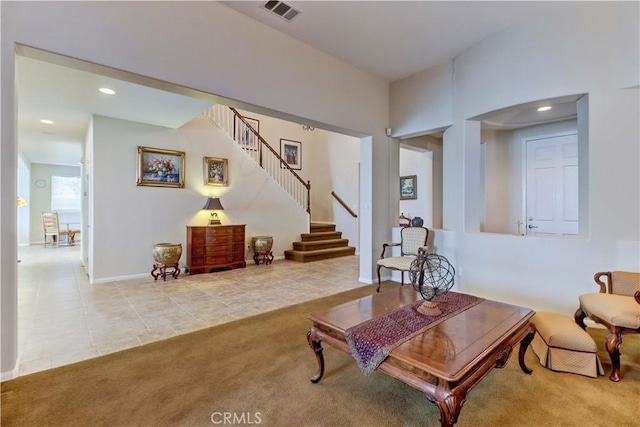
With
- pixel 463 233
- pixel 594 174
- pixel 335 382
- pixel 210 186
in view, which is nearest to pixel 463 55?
pixel 594 174

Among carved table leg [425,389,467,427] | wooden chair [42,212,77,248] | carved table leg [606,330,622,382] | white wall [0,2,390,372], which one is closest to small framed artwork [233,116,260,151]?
white wall [0,2,390,372]

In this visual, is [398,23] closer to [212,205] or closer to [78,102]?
[212,205]

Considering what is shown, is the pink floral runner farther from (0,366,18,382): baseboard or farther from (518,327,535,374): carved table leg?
(0,366,18,382): baseboard

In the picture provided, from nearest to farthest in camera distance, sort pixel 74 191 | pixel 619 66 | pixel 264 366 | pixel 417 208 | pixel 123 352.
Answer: pixel 264 366
pixel 123 352
pixel 619 66
pixel 417 208
pixel 74 191

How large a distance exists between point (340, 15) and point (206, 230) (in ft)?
14.2

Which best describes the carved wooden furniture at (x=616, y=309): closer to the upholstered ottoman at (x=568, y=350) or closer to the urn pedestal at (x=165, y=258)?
the upholstered ottoman at (x=568, y=350)

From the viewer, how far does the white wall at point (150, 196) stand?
16.3 ft

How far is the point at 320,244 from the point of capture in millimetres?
7566

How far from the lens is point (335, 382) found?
209 centimetres

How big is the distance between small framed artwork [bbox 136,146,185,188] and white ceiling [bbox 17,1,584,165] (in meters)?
0.60

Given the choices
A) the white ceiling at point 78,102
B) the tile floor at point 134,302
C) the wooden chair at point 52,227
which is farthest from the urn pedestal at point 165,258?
the wooden chair at point 52,227

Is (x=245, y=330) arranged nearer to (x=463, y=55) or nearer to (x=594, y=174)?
(x=594, y=174)

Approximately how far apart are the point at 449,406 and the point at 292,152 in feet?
29.5

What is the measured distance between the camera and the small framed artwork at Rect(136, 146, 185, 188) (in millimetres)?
5312
